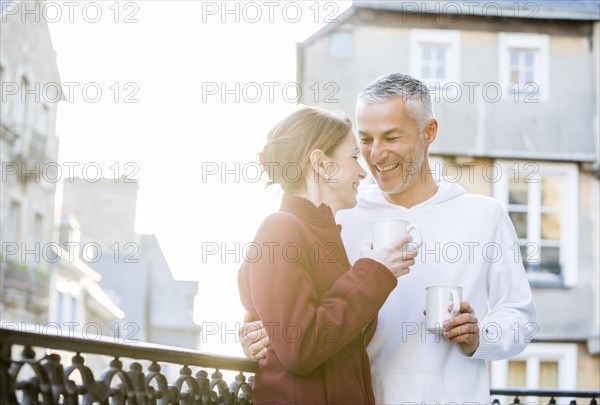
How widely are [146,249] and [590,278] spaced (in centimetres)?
2985

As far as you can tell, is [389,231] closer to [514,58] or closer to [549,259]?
[549,259]

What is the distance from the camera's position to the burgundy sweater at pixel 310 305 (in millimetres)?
2631

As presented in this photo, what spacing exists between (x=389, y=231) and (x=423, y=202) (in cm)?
75

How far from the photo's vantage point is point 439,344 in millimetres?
3209

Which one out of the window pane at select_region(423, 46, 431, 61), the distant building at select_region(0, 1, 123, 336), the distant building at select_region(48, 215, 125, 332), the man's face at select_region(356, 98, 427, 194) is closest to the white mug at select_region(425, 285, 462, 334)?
the man's face at select_region(356, 98, 427, 194)

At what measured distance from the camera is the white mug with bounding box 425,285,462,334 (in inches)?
116

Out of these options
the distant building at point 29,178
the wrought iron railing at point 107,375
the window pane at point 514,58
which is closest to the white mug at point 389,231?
the wrought iron railing at point 107,375

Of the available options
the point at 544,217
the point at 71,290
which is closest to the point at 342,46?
the point at 544,217

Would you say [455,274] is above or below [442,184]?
below

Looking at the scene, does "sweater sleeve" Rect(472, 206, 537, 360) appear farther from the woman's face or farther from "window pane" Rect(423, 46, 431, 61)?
"window pane" Rect(423, 46, 431, 61)

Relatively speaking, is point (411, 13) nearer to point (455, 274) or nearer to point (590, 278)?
point (590, 278)

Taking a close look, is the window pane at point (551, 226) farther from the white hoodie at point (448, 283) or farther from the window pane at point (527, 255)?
the white hoodie at point (448, 283)

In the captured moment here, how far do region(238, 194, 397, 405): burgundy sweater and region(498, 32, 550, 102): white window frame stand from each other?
46.8 ft

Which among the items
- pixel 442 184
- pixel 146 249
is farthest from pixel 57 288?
pixel 442 184
